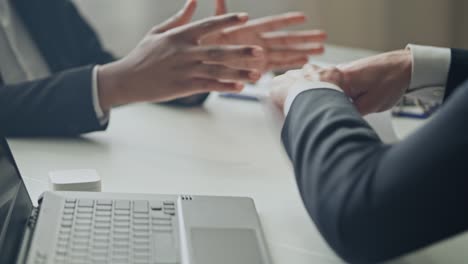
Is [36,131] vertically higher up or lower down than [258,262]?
higher up

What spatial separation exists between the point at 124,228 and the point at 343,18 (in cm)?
133

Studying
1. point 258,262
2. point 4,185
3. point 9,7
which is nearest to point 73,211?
point 4,185

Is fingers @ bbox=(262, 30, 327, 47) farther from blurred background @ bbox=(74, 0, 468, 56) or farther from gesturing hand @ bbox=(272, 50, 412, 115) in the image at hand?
blurred background @ bbox=(74, 0, 468, 56)

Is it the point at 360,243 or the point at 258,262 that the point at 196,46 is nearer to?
the point at 258,262

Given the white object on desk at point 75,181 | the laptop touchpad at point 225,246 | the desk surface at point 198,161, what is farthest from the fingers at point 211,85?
the laptop touchpad at point 225,246

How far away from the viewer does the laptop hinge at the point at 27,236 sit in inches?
31.9

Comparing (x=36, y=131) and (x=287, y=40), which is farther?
(x=287, y=40)

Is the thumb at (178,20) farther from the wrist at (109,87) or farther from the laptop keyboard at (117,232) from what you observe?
the laptop keyboard at (117,232)

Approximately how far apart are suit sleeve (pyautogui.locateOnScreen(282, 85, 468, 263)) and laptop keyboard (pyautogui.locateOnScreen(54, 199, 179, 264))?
19 cm

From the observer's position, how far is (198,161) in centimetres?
125

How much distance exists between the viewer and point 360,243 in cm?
72

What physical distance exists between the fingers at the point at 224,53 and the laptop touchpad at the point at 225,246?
1.39 feet

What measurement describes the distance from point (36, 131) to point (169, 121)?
28 centimetres

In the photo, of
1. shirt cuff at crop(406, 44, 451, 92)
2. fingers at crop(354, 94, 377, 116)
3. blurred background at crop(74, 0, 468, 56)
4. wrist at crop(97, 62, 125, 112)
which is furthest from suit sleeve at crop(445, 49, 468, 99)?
blurred background at crop(74, 0, 468, 56)
